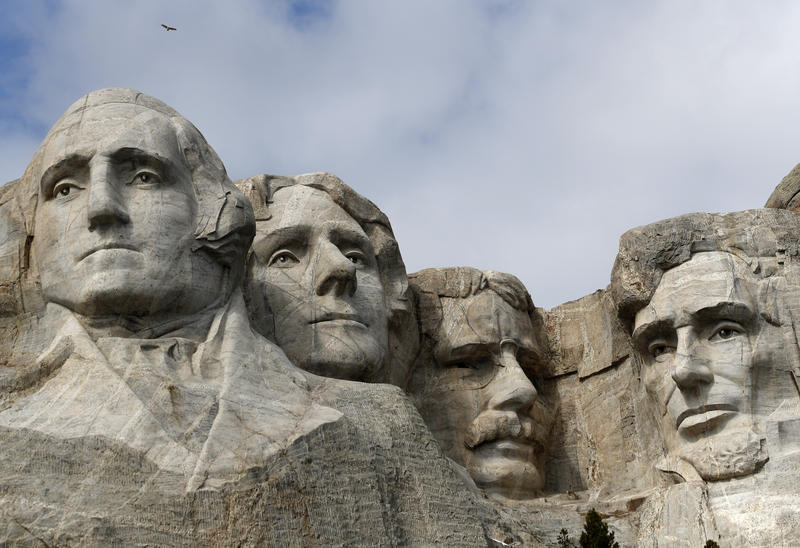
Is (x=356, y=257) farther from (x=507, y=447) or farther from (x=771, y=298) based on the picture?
(x=771, y=298)

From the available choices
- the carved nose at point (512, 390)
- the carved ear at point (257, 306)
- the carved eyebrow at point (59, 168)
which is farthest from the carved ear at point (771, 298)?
the carved eyebrow at point (59, 168)

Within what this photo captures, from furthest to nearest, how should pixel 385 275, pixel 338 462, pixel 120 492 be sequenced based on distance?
pixel 385 275
pixel 338 462
pixel 120 492

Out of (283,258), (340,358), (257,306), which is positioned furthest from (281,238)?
(340,358)

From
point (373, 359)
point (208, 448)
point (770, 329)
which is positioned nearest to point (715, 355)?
point (770, 329)

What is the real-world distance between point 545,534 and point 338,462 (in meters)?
2.31

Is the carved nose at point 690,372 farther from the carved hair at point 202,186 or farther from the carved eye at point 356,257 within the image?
the carved hair at point 202,186

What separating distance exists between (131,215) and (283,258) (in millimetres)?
1918

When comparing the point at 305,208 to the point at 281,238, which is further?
Answer: the point at 305,208

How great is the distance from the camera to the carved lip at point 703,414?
1138 centimetres

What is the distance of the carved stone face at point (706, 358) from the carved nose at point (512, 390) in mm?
942

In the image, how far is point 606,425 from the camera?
12.8 meters

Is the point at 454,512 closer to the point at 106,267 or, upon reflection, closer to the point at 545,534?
the point at 545,534

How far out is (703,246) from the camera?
12.1 meters

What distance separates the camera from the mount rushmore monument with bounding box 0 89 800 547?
9109 millimetres
